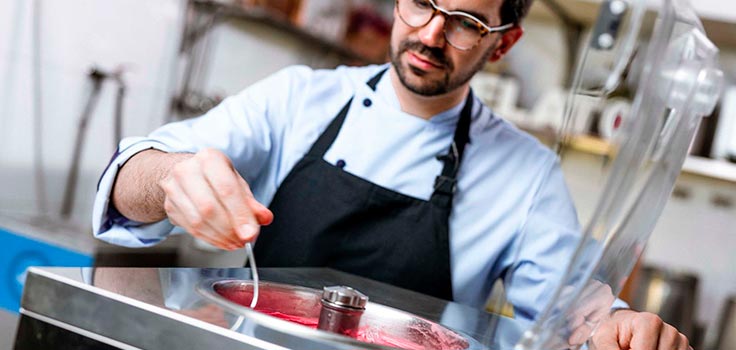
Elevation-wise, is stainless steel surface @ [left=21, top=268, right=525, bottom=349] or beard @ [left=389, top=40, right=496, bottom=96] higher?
beard @ [left=389, top=40, right=496, bottom=96]

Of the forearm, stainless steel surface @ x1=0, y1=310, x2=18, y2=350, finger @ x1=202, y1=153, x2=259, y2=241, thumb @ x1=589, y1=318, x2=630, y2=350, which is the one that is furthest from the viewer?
stainless steel surface @ x1=0, y1=310, x2=18, y2=350

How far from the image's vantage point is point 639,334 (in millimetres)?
837

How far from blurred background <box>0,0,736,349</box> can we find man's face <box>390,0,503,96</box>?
0.53 metres

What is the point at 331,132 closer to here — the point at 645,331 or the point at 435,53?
the point at 435,53

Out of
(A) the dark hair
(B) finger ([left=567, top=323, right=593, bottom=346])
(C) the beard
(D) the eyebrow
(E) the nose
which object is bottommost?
(B) finger ([left=567, top=323, right=593, bottom=346])

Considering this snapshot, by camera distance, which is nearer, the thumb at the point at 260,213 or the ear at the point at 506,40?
the thumb at the point at 260,213

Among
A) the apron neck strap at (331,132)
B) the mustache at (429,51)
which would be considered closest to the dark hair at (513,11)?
the mustache at (429,51)

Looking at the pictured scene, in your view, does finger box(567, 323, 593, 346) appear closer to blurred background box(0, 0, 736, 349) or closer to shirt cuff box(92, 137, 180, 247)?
shirt cuff box(92, 137, 180, 247)

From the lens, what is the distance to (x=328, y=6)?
115 inches

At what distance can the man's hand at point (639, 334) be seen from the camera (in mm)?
829

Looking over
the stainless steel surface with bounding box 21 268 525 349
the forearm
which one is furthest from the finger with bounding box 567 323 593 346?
the forearm

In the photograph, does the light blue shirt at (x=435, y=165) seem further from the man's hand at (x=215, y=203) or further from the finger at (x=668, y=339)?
the man's hand at (x=215, y=203)

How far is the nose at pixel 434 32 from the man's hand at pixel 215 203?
461 mm

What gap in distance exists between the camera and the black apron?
1138mm
